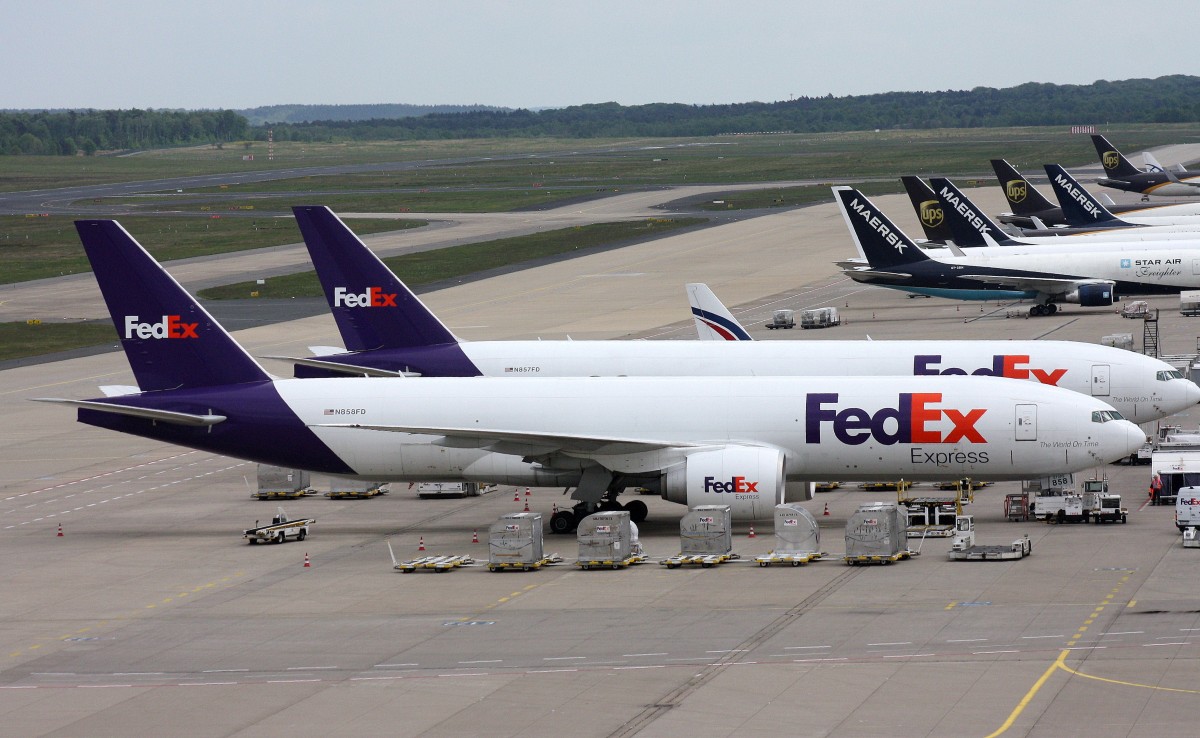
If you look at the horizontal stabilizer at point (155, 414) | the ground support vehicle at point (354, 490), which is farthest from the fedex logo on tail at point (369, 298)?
the horizontal stabilizer at point (155, 414)

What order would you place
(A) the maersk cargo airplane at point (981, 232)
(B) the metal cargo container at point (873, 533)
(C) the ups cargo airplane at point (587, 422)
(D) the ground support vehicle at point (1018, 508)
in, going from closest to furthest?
1. (B) the metal cargo container at point (873, 533)
2. (C) the ups cargo airplane at point (587, 422)
3. (D) the ground support vehicle at point (1018, 508)
4. (A) the maersk cargo airplane at point (981, 232)

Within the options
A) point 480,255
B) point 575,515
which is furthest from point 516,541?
point 480,255

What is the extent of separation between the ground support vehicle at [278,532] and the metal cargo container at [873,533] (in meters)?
16.0

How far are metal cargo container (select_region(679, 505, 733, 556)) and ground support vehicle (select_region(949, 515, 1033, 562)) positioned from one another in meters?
5.66

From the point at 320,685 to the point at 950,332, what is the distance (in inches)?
2339

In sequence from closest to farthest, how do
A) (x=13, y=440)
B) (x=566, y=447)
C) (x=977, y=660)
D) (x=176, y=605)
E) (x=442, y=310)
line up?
(x=977, y=660)
(x=176, y=605)
(x=566, y=447)
(x=13, y=440)
(x=442, y=310)

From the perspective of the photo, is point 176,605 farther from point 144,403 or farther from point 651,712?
point 651,712

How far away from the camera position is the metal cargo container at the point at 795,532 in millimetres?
40281

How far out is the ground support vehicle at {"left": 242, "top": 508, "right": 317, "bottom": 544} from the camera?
1789 inches

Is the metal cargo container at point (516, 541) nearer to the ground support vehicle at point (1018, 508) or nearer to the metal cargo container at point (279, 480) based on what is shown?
the ground support vehicle at point (1018, 508)

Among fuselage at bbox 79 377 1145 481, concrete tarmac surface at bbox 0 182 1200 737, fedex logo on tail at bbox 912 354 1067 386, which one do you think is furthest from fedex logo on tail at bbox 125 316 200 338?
fedex logo on tail at bbox 912 354 1067 386

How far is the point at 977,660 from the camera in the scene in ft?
99.2

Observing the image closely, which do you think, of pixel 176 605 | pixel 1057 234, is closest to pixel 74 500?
pixel 176 605

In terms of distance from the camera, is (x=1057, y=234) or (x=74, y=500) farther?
(x=1057, y=234)
